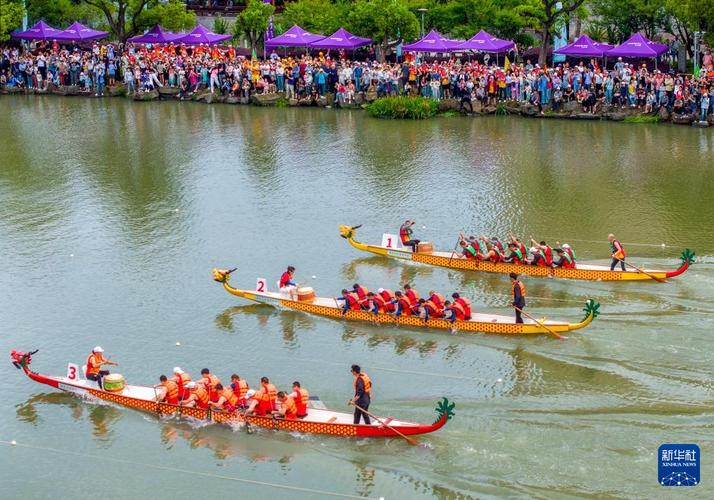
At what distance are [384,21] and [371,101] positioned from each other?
4542 millimetres

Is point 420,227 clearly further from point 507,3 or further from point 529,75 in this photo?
point 507,3

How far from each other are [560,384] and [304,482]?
583 centimetres

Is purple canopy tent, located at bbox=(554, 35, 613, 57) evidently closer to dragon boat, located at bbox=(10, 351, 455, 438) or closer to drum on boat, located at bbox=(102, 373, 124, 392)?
dragon boat, located at bbox=(10, 351, 455, 438)

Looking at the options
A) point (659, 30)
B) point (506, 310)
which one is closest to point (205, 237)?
point (506, 310)

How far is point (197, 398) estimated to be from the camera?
19.9 metres

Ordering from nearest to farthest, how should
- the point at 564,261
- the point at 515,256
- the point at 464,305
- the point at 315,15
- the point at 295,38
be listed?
1. the point at 464,305
2. the point at 564,261
3. the point at 515,256
4. the point at 295,38
5. the point at 315,15

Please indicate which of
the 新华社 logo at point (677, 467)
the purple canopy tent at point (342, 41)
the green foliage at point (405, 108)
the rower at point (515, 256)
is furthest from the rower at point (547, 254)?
the purple canopy tent at point (342, 41)

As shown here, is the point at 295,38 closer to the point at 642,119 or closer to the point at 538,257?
the point at 642,119

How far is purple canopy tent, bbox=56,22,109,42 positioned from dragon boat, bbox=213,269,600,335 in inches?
1327

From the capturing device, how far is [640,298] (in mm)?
25000

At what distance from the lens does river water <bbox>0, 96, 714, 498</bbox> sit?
18453 mm

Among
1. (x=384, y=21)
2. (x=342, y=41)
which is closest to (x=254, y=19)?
(x=342, y=41)

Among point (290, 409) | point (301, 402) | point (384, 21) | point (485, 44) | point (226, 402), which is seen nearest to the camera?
point (290, 409)

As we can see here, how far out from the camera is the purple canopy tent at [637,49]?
45.5 m
